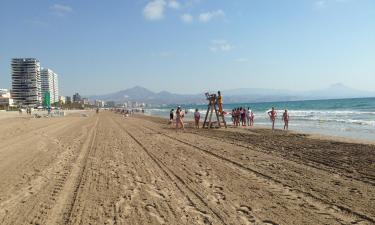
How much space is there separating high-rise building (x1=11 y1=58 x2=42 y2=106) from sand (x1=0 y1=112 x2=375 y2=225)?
180140mm

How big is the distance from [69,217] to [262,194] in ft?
10.8

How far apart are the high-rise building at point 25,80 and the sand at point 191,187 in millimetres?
180140

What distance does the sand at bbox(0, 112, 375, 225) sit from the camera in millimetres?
5785

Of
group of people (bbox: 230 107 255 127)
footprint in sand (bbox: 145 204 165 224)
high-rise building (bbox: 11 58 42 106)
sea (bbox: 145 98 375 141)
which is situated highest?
high-rise building (bbox: 11 58 42 106)

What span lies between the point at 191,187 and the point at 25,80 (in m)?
188

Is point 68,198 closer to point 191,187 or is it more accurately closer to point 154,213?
point 154,213

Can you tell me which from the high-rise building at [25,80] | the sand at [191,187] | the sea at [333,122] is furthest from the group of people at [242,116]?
the high-rise building at [25,80]

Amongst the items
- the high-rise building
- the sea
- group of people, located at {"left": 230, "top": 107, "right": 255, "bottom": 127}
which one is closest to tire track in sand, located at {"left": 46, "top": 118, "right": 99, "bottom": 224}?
the sea

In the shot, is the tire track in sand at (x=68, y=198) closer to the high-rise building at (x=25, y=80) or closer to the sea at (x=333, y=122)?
the sea at (x=333, y=122)

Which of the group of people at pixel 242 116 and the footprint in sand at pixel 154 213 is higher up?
the group of people at pixel 242 116

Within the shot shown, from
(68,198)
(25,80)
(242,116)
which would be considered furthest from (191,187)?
(25,80)

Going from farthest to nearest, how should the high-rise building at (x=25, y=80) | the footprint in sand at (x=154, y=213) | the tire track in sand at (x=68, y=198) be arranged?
the high-rise building at (x=25, y=80) < the tire track in sand at (x=68, y=198) < the footprint in sand at (x=154, y=213)

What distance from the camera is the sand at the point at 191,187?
→ 228 inches

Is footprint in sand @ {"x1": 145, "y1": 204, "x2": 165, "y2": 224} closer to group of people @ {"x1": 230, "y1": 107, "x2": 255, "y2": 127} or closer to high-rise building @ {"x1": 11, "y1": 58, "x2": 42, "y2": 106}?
group of people @ {"x1": 230, "y1": 107, "x2": 255, "y2": 127}
